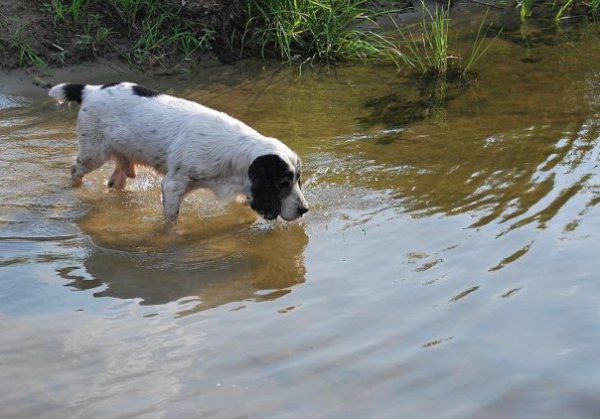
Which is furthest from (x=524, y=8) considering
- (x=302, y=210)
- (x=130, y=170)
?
(x=302, y=210)

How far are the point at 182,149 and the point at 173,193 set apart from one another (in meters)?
0.30

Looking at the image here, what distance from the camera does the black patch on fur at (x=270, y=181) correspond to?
5512mm

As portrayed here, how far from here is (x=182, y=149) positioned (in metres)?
5.91

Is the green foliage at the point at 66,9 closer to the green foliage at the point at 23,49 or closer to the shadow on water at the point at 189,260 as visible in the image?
the green foliage at the point at 23,49

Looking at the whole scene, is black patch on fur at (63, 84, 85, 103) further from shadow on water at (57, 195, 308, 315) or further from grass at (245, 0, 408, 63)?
grass at (245, 0, 408, 63)

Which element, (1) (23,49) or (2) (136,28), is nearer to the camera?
(1) (23,49)

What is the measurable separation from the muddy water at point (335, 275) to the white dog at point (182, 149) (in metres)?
0.26

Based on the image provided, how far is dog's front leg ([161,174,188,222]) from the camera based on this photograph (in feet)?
19.3

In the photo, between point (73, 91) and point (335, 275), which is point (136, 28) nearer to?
point (73, 91)

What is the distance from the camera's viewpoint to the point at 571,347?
4055mm

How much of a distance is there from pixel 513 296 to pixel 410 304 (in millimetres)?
543

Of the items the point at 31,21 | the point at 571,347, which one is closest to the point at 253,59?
the point at 31,21

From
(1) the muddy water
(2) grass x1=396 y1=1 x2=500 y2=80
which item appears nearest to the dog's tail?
(1) the muddy water

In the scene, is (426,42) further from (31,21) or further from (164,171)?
(164,171)
